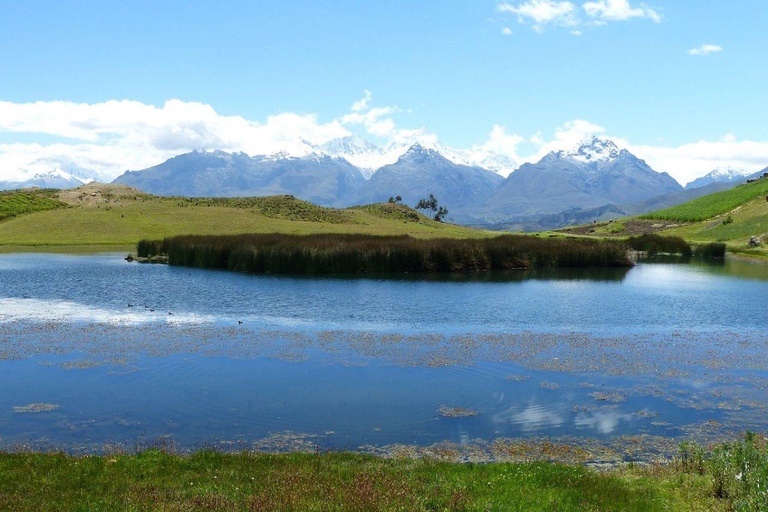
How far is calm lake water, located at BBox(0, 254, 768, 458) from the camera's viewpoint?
742 inches

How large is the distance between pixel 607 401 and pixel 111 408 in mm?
17237

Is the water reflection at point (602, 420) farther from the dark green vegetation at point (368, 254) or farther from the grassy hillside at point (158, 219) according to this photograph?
the grassy hillside at point (158, 219)

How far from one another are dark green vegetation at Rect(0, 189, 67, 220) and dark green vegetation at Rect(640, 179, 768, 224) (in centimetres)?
16222

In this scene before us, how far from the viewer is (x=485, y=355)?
95.3ft

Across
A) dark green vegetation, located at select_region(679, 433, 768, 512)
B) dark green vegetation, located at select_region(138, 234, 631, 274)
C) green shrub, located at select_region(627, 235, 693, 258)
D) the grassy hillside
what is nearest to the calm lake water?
dark green vegetation, located at select_region(679, 433, 768, 512)

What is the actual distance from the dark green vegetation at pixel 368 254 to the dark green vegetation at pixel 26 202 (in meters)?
68.8

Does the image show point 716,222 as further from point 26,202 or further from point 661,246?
point 26,202

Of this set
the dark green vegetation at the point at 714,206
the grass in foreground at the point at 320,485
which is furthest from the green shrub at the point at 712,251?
the grass in foreground at the point at 320,485

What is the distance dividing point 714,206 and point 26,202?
183266 mm

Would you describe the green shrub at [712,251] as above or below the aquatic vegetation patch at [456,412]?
above

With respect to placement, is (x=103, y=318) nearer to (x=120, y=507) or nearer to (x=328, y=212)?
(x=120, y=507)

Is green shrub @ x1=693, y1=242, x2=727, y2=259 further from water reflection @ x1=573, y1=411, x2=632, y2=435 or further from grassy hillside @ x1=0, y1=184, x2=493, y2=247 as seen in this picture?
water reflection @ x1=573, y1=411, x2=632, y2=435

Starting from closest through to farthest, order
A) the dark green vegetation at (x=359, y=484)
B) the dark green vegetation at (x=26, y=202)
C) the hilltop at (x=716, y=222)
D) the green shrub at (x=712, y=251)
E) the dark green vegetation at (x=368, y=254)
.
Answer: the dark green vegetation at (x=359, y=484) → the dark green vegetation at (x=368, y=254) → the green shrub at (x=712, y=251) → the hilltop at (x=716, y=222) → the dark green vegetation at (x=26, y=202)

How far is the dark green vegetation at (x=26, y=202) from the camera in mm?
133650
